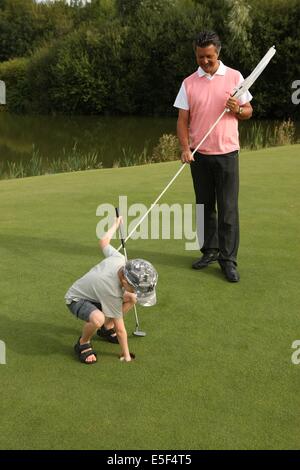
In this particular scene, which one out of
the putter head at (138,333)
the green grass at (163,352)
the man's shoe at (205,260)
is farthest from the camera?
the man's shoe at (205,260)

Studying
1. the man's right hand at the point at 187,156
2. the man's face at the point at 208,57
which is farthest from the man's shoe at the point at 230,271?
the man's face at the point at 208,57

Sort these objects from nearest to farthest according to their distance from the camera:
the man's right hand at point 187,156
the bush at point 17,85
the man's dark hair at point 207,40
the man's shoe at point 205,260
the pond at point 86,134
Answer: the man's dark hair at point 207,40 < the man's right hand at point 187,156 < the man's shoe at point 205,260 < the pond at point 86,134 < the bush at point 17,85

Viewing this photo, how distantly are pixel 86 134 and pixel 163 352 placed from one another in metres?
24.4

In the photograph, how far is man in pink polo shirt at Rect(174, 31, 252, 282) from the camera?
4.64 m

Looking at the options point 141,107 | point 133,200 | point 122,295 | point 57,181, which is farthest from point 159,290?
point 141,107

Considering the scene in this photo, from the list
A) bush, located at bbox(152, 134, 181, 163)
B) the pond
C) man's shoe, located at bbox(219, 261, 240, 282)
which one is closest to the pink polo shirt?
man's shoe, located at bbox(219, 261, 240, 282)

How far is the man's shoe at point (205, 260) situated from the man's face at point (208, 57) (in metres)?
1.51

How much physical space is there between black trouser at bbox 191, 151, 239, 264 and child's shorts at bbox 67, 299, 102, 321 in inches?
65.0

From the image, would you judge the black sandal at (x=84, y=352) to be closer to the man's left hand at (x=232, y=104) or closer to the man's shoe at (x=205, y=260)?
the man's shoe at (x=205, y=260)

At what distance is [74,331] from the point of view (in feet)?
13.2

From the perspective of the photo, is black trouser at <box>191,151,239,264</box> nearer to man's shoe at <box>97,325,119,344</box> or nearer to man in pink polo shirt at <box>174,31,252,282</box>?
man in pink polo shirt at <box>174,31,252,282</box>

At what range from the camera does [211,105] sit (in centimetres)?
472

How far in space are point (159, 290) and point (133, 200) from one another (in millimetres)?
2915

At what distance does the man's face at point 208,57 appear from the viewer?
4539 millimetres
